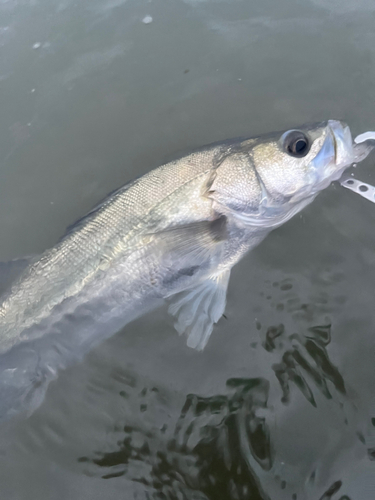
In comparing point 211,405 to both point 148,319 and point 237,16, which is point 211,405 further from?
point 237,16

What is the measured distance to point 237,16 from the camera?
A: 4.37m

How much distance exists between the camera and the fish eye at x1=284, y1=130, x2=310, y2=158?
246 centimetres

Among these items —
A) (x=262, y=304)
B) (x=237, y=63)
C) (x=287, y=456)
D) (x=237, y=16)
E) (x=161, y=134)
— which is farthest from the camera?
(x=237, y=16)

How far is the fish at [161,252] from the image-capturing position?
8.04 feet

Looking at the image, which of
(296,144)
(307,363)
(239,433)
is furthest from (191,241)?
(239,433)

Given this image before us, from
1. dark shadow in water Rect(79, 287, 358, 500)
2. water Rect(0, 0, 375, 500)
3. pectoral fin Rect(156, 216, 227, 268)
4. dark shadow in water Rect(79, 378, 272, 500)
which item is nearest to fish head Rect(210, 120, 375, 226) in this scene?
pectoral fin Rect(156, 216, 227, 268)

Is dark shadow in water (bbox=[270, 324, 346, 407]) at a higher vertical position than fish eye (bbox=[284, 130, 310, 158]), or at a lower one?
lower

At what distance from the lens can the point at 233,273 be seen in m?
2.81

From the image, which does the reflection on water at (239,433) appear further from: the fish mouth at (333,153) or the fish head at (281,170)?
the fish mouth at (333,153)

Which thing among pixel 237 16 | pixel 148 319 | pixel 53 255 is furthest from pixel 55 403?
pixel 237 16

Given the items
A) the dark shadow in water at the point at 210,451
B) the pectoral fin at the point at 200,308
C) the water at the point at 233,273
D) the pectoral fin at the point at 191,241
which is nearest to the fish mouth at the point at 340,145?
the water at the point at 233,273

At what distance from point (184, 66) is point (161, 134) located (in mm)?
1013

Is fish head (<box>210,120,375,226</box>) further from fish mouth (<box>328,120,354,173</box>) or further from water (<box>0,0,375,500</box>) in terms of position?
water (<box>0,0,375,500</box>)

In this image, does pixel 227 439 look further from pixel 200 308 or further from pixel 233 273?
pixel 233 273
